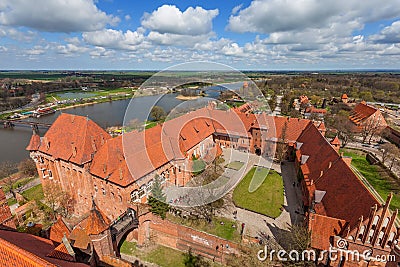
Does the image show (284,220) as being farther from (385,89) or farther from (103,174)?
(385,89)

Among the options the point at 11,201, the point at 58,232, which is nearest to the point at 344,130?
the point at 58,232

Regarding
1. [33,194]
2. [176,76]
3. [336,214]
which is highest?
[176,76]

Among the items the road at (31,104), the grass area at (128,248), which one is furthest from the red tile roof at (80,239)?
the road at (31,104)

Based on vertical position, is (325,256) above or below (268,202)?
above

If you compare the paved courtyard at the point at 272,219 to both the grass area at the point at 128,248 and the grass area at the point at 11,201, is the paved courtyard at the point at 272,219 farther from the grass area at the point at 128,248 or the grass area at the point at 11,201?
the grass area at the point at 11,201

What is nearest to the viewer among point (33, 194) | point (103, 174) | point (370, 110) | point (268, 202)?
point (103, 174)

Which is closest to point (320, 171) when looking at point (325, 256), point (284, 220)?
point (284, 220)

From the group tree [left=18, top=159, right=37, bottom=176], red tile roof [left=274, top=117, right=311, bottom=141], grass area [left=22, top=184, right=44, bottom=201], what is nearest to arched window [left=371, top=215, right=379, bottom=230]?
red tile roof [left=274, top=117, right=311, bottom=141]
